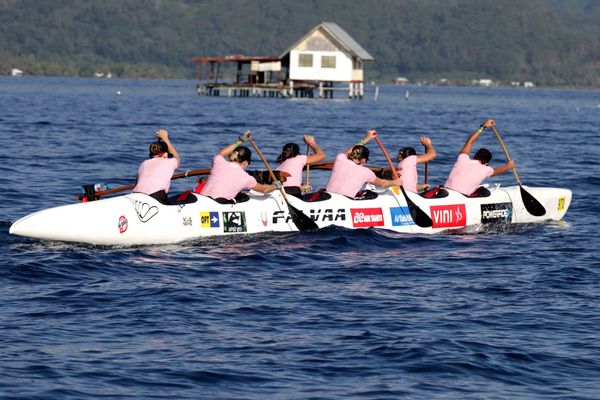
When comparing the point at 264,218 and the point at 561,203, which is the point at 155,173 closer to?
the point at 264,218

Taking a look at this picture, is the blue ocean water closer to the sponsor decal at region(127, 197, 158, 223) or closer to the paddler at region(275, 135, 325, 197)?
the sponsor decal at region(127, 197, 158, 223)

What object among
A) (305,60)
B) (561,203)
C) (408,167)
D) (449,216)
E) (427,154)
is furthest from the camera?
(305,60)

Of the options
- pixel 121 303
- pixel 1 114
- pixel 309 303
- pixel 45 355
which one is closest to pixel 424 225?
pixel 309 303

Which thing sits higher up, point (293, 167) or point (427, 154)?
point (427, 154)

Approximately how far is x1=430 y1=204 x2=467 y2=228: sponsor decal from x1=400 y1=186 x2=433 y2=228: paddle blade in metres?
0.17

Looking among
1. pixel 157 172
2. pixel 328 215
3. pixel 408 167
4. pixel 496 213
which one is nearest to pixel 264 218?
pixel 328 215

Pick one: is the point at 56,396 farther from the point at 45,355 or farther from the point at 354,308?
the point at 354,308

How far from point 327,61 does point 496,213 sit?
73191 mm

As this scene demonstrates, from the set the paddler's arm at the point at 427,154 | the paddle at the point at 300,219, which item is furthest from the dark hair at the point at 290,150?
the paddler's arm at the point at 427,154

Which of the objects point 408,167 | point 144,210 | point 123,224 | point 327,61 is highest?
→ point 327,61

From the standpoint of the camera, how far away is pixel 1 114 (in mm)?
55750

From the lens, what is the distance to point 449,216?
20.0 meters

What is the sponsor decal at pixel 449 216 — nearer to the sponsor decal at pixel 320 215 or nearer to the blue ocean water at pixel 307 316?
the blue ocean water at pixel 307 316

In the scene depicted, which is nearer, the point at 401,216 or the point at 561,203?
the point at 401,216
